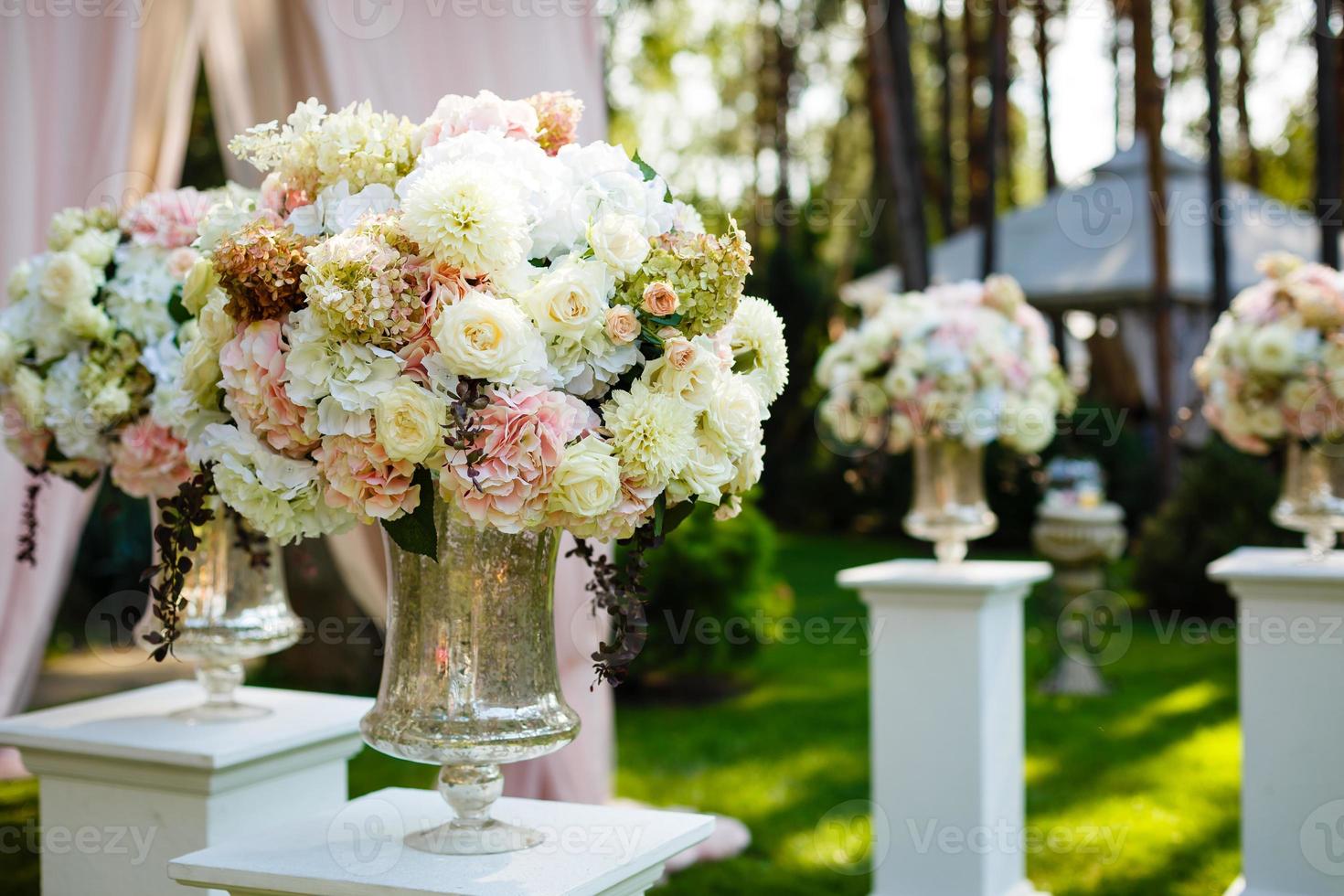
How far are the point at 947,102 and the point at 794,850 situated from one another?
10.6 meters

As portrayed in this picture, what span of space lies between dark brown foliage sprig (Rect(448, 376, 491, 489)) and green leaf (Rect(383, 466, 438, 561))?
12cm

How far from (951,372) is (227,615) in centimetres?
A: 251

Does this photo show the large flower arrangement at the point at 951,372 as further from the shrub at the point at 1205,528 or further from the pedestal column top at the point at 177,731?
the shrub at the point at 1205,528

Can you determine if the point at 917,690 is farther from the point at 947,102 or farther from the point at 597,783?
the point at 947,102

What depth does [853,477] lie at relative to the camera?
15.0 ft

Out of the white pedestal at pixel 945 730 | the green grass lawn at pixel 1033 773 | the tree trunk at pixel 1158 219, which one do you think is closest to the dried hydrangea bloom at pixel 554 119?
the white pedestal at pixel 945 730

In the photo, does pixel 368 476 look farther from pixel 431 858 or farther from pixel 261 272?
pixel 431 858

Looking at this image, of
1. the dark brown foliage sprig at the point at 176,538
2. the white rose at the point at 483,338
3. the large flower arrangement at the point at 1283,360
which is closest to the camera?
the white rose at the point at 483,338

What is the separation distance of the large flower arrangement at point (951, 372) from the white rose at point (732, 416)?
2.63m

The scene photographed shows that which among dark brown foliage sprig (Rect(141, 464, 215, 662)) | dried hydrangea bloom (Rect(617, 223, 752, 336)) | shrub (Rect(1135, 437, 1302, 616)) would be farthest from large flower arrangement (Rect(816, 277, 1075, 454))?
shrub (Rect(1135, 437, 1302, 616))

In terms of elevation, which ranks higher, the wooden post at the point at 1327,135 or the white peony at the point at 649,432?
the wooden post at the point at 1327,135

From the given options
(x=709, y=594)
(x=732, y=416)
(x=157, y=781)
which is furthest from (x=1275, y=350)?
(x=709, y=594)

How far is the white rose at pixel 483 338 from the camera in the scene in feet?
5.56

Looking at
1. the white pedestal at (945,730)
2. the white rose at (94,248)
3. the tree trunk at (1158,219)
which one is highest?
the tree trunk at (1158,219)
